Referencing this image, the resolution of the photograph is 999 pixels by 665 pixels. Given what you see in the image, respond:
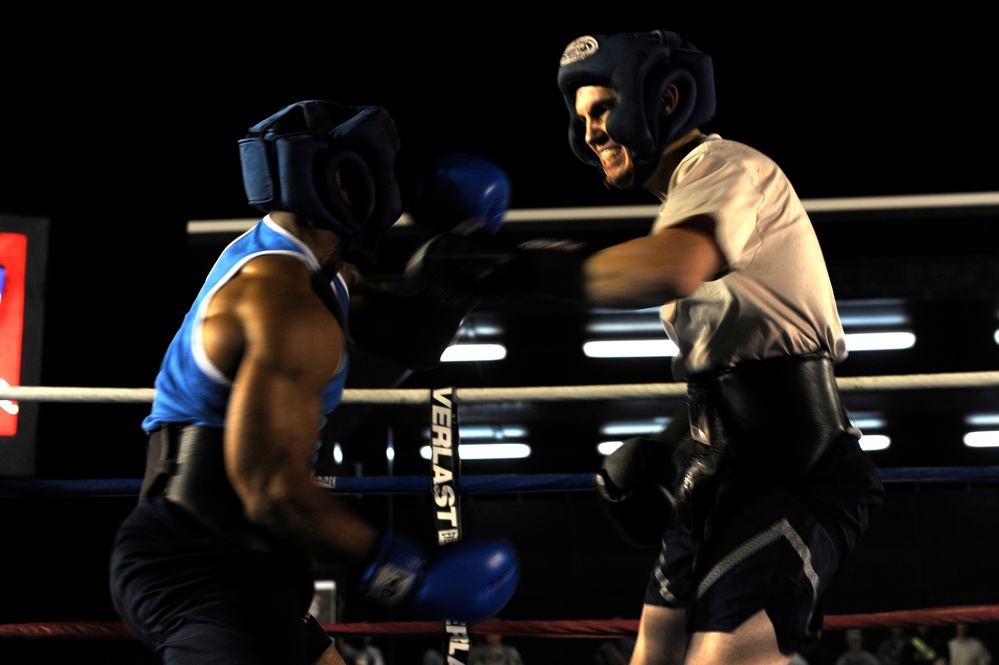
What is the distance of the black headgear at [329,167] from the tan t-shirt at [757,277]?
0.42m

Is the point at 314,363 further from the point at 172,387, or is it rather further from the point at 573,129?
the point at 573,129

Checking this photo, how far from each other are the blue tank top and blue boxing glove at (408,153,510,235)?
0.35m

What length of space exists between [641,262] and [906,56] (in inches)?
262

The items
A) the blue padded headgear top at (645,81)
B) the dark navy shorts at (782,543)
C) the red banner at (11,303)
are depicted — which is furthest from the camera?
the red banner at (11,303)

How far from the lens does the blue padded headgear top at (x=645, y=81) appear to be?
1662 millimetres

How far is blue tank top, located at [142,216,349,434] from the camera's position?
1365mm

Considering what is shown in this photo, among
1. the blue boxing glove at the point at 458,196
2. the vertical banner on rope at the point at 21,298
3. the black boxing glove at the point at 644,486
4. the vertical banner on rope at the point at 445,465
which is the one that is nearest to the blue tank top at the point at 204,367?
the blue boxing glove at the point at 458,196

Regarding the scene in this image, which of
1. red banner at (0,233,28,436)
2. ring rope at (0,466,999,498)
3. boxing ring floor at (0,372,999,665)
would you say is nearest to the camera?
ring rope at (0,466,999,498)

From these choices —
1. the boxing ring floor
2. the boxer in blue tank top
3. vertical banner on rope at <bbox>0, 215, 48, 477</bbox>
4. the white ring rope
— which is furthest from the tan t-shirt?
the boxing ring floor

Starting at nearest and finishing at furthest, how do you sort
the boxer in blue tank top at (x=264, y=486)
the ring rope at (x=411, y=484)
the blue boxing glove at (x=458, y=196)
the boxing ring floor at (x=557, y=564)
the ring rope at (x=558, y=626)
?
the boxer in blue tank top at (x=264, y=486) → the blue boxing glove at (x=458, y=196) → the ring rope at (x=558, y=626) → the ring rope at (x=411, y=484) → the boxing ring floor at (x=557, y=564)

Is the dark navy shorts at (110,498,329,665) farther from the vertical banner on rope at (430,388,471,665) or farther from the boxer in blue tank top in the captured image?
the vertical banner on rope at (430,388,471,665)

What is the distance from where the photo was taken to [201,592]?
1306 mm

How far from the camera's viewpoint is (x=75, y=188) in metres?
9.20

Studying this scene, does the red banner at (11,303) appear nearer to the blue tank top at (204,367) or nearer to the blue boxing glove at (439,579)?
the blue tank top at (204,367)
